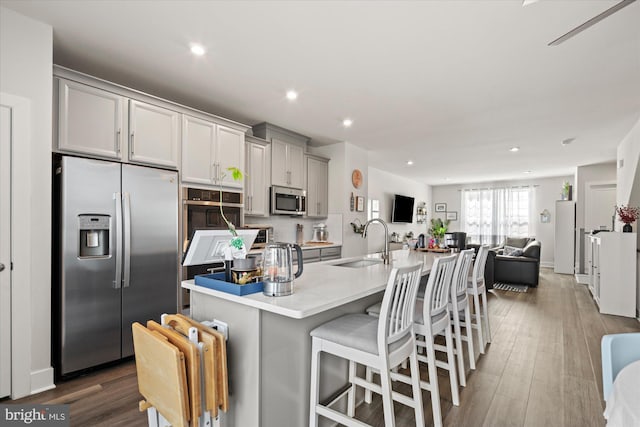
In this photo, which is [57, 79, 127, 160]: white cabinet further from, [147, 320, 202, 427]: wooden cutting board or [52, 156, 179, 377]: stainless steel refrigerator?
[147, 320, 202, 427]: wooden cutting board

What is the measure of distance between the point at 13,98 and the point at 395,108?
3.41 m

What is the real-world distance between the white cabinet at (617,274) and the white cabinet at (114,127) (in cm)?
570

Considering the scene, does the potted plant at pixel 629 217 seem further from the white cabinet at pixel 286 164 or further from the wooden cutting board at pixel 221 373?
the wooden cutting board at pixel 221 373

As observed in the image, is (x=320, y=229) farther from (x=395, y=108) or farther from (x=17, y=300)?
(x=17, y=300)

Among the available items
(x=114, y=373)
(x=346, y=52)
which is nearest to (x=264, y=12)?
(x=346, y=52)

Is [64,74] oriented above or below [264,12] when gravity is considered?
below

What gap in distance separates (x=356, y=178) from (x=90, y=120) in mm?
3926

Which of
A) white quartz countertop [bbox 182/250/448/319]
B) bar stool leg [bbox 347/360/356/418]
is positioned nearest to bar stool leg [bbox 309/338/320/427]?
white quartz countertop [bbox 182/250/448/319]

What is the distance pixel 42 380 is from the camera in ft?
7.17

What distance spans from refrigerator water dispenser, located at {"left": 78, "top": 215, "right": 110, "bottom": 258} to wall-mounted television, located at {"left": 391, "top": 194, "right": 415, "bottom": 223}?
272 inches

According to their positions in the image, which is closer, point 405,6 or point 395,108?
point 405,6

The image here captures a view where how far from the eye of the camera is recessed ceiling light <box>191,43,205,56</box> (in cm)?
241

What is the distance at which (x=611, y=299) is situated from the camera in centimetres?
425

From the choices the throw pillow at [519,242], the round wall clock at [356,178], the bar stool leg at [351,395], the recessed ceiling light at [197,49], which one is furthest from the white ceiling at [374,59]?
the throw pillow at [519,242]
